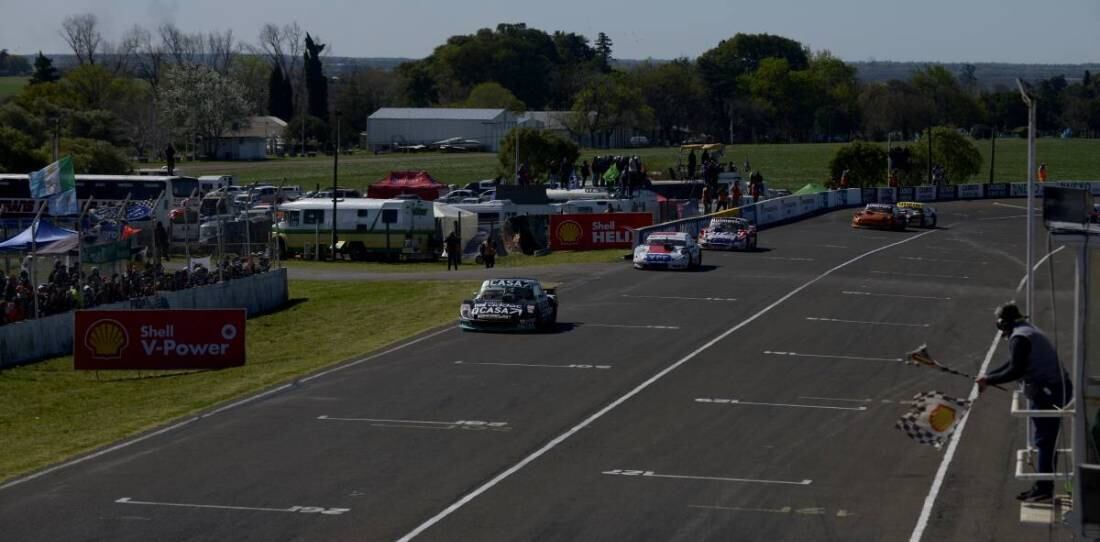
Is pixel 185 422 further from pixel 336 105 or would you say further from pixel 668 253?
pixel 336 105

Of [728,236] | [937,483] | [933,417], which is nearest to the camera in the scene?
[933,417]

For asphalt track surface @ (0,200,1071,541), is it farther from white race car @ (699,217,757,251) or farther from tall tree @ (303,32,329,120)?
tall tree @ (303,32,329,120)

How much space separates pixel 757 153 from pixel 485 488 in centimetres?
14853

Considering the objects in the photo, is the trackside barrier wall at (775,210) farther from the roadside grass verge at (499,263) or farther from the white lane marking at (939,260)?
the white lane marking at (939,260)

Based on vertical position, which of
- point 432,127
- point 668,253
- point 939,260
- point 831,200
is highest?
point 432,127

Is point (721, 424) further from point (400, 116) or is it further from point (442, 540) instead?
point (400, 116)

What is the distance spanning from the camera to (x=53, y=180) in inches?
1506

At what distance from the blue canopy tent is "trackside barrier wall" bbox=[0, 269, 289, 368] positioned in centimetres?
239

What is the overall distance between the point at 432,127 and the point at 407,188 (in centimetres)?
8817

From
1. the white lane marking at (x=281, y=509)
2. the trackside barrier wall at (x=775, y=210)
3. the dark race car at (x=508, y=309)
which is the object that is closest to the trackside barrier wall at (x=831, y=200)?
the trackside barrier wall at (x=775, y=210)

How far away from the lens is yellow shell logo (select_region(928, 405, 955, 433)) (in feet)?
42.6

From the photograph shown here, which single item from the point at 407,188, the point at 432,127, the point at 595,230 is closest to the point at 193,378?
the point at 595,230

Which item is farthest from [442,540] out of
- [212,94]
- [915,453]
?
[212,94]

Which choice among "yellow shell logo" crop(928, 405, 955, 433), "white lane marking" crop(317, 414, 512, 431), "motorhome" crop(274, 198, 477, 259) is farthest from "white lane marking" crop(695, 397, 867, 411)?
"motorhome" crop(274, 198, 477, 259)
